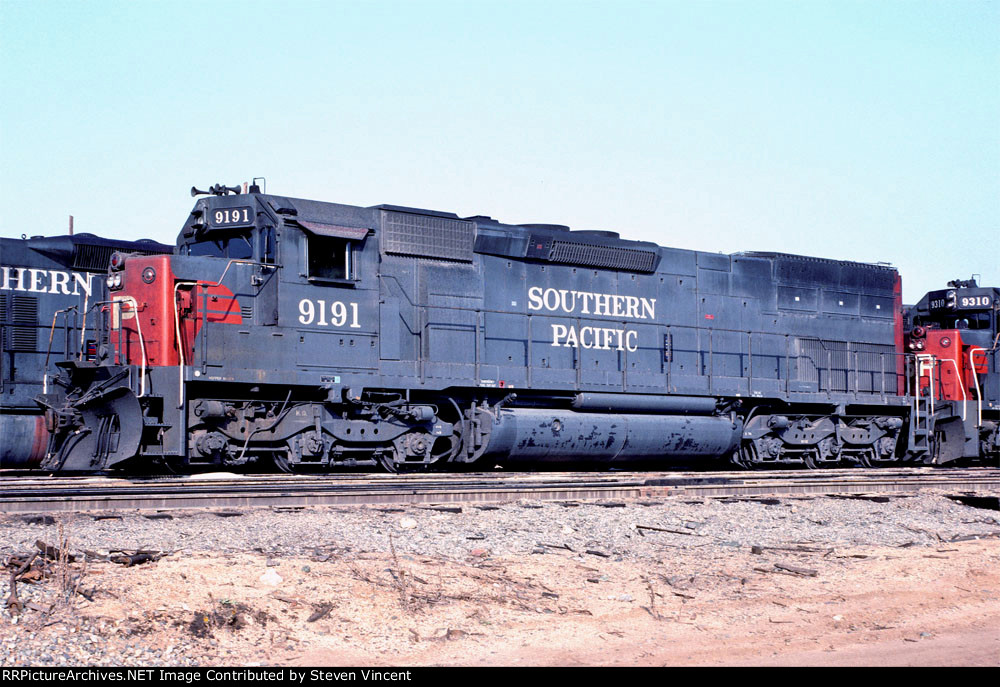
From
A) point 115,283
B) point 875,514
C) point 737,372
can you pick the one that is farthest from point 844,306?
point 115,283

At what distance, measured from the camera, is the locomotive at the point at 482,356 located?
12305mm

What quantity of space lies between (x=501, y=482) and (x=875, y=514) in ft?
13.7

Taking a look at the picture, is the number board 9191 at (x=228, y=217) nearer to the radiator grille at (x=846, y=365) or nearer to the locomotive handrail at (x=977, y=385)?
the radiator grille at (x=846, y=365)

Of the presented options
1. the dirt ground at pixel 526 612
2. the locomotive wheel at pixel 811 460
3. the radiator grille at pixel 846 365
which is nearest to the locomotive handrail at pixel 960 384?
the radiator grille at pixel 846 365

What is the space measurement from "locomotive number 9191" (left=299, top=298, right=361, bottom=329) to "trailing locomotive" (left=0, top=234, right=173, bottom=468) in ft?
9.30

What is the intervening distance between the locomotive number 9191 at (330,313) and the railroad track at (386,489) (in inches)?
79.8

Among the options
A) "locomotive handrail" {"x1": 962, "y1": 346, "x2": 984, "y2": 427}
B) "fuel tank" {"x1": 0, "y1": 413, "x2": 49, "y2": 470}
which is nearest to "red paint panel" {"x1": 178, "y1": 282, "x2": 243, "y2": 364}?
"fuel tank" {"x1": 0, "y1": 413, "x2": 49, "y2": 470}

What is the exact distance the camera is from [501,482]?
1212 centimetres

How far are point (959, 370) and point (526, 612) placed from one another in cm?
1523

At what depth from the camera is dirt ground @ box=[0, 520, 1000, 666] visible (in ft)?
16.6

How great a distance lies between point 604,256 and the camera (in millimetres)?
15781

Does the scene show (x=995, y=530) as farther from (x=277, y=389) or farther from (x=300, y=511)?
(x=277, y=389)

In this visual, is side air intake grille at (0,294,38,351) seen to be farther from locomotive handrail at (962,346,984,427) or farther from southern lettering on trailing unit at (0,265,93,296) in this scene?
locomotive handrail at (962,346,984,427)

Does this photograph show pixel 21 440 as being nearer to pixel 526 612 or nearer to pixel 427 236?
pixel 427 236
